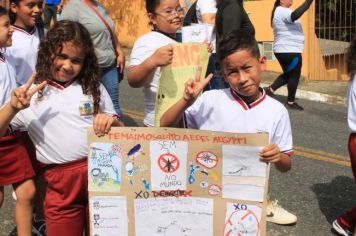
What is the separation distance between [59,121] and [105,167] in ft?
1.32

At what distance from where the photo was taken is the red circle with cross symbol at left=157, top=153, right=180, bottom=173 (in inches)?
90.8

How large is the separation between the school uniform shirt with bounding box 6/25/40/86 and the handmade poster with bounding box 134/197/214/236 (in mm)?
1484

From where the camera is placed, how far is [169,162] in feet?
7.58

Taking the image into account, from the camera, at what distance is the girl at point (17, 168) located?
9.84 feet

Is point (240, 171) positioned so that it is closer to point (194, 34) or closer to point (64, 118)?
point (64, 118)

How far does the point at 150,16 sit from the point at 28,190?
1.27 metres

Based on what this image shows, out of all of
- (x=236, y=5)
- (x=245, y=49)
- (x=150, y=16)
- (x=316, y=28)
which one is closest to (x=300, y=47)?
(x=316, y=28)

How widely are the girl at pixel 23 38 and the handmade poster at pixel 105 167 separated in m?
1.29

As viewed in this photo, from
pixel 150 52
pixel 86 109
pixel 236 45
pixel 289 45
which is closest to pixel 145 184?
pixel 86 109

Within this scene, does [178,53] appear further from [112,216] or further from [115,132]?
[112,216]

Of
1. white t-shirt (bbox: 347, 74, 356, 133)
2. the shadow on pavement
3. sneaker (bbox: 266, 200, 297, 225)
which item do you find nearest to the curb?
the shadow on pavement

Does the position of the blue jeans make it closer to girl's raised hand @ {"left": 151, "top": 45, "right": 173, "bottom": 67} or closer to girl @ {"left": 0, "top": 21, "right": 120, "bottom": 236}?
girl @ {"left": 0, "top": 21, "right": 120, "bottom": 236}

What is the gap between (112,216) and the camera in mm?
2354

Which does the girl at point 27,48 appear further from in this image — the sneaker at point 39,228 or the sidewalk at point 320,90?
the sidewalk at point 320,90
